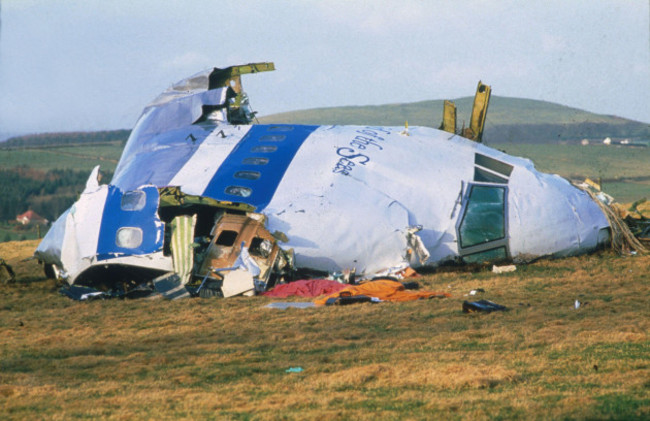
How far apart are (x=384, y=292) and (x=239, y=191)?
16.1 ft

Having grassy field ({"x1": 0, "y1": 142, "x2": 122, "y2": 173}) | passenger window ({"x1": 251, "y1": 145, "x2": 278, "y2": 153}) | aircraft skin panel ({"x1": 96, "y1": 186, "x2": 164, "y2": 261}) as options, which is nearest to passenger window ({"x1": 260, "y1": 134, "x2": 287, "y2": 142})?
passenger window ({"x1": 251, "y1": 145, "x2": 278, "y2": 153})

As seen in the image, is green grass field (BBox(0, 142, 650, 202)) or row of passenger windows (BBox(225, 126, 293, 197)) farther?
green grass field (BBox(0, 142, 650, 202))

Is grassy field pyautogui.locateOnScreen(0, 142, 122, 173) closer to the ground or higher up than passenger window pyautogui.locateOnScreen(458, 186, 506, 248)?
closer to the ground

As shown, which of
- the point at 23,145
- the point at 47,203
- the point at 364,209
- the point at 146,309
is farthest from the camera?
the point at 23,145

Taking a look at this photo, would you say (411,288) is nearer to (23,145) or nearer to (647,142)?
(647,142)

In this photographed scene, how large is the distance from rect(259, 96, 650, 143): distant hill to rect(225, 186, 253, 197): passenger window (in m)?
62.5

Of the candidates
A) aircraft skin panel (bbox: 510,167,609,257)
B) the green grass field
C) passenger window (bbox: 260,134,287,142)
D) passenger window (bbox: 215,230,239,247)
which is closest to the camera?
passenger window (bbox: 215,230,239,247)

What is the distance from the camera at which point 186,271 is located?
810 inches

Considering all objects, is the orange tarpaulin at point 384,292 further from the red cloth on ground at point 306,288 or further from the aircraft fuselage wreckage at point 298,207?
the aircraft fuselage wreckage at point 298,207

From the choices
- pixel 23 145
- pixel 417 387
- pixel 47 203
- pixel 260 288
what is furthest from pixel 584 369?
pixel 23 145

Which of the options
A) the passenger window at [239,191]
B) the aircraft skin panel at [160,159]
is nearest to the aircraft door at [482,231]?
the passenger window at [239,191]

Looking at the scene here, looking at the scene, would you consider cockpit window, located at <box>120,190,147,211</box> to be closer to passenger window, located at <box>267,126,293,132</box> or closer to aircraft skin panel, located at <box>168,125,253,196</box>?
aircraft skin panel, located at <box>168,125,253,196</box>

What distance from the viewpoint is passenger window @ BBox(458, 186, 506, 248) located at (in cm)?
2288

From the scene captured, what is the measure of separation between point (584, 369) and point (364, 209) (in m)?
10.9
